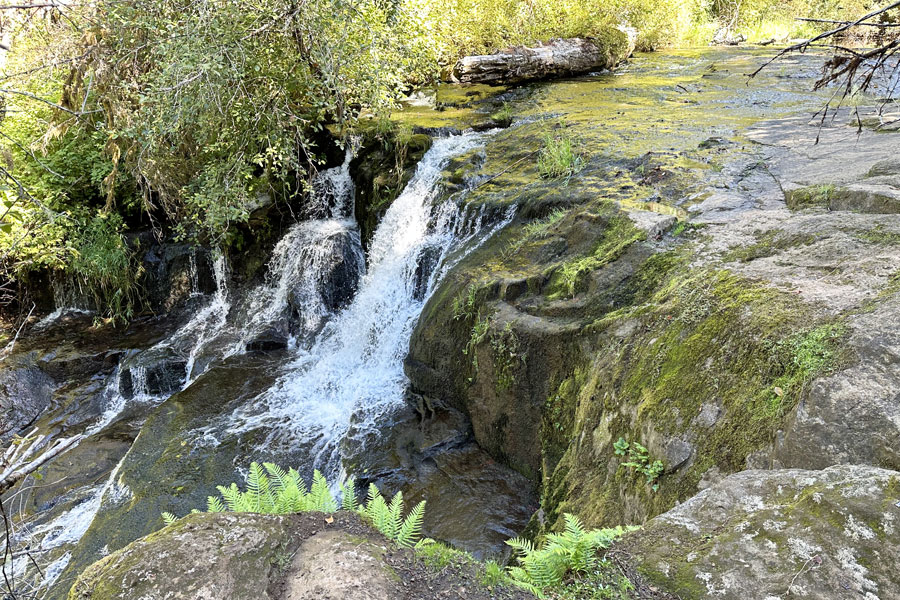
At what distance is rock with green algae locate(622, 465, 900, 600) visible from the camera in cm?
166

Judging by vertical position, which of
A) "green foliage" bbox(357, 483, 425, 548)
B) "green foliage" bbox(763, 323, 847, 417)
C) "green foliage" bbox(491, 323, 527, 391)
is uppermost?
"green foliage" bbox(763, 323, 847, 417)

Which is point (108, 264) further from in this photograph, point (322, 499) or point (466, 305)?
point (322, 499)

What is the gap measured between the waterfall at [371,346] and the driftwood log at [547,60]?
4.44 meters

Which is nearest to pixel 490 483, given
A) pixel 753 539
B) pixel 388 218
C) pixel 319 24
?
pixel 753 539

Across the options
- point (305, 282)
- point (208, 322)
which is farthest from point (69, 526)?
point (305, 282)

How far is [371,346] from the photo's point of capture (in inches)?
294

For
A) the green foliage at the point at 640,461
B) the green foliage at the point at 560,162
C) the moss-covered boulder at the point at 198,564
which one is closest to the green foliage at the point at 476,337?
the green foliage at the point at 640,461

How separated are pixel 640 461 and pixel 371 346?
4.77 meters

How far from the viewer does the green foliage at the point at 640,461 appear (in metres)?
3.11

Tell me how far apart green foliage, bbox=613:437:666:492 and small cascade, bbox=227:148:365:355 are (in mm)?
6114

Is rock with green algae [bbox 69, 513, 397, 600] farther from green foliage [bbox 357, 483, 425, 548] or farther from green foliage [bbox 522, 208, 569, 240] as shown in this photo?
green foliage [bbox 522, 208, 569, 240]

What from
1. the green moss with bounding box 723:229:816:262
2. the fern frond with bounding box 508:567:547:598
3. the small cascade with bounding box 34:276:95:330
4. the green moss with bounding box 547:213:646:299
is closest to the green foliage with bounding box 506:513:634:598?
the fern frond with bounding box 508:567:547:598

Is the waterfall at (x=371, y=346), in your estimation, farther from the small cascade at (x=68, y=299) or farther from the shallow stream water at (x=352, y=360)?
the small cascade at (x=68, y=299)

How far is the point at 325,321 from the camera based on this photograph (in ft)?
28.7
